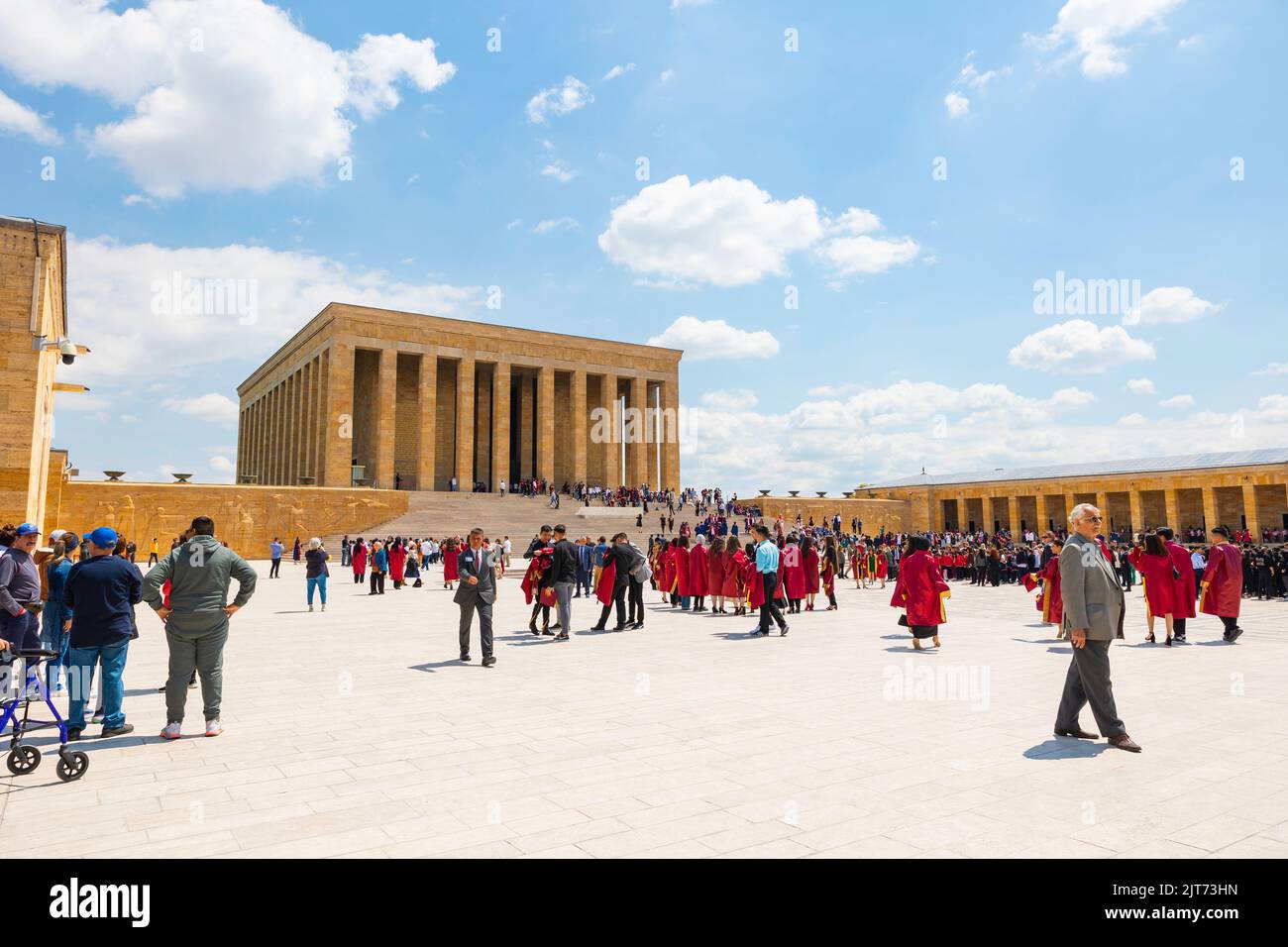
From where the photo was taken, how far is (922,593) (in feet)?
31.1

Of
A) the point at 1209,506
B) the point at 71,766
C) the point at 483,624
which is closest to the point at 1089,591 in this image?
the point at 483,624

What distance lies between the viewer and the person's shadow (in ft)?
15.1

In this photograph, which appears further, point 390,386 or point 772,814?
point 390,386

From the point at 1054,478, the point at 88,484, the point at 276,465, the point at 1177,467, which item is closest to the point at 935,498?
the point at 1054,478

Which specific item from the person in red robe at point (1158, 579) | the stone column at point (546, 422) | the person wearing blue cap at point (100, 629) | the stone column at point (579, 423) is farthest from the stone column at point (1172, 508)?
the person wearing blue cap at point (100, 629)

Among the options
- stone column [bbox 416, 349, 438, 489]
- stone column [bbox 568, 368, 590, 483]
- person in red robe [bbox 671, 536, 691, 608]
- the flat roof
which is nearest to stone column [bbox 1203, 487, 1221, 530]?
the flat roof

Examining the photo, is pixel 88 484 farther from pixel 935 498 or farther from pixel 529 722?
pixel 935 498

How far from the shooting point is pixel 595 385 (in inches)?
2003

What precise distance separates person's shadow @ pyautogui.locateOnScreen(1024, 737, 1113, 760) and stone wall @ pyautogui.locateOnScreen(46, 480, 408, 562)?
32.2m

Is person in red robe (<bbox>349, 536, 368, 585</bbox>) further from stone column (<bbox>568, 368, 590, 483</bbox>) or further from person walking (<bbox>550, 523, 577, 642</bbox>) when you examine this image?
stone column (<bbox>568, 368, 590, 483</bbox>)

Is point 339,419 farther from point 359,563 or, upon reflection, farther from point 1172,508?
point 1172,508

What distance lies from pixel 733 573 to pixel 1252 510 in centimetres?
4423

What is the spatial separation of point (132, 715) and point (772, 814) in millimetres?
5132

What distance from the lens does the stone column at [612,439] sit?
48844 mm
